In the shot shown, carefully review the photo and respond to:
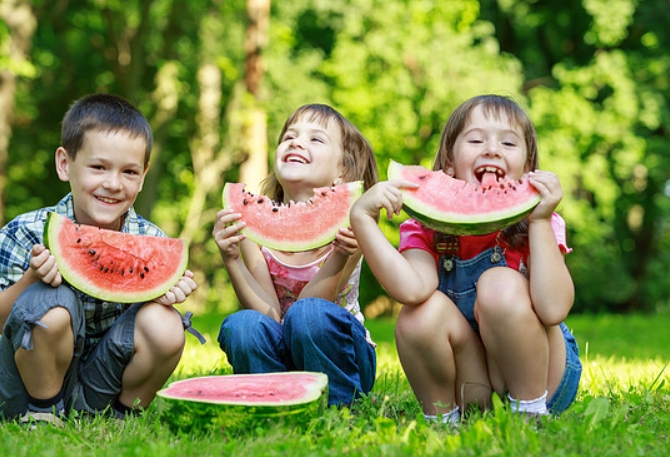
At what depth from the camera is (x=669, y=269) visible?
2083 cm

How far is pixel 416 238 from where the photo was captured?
3260 mm

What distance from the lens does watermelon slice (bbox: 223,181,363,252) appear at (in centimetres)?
353

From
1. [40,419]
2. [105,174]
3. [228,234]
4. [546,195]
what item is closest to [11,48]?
[105,174]

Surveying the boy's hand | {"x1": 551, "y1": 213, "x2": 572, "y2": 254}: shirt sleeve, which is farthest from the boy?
{"x1": 551, "y1": 213, "x2": 572, "y2": 254}: shirt sleeve

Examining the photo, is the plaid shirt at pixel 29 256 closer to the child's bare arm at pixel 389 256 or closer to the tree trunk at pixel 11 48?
the child's bare arm at pixel 389 256

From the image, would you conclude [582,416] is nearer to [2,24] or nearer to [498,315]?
[498,315]

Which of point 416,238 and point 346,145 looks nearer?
point 416,238

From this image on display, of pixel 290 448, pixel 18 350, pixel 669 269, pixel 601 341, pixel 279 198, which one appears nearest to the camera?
pixel 290 448

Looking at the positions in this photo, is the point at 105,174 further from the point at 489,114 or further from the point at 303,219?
the point at 489,114

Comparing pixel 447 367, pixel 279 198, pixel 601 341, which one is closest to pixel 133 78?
pixel 601 341

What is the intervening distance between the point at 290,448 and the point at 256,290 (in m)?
1.15

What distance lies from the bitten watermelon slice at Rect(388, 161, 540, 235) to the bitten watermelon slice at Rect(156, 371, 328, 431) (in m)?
0.78

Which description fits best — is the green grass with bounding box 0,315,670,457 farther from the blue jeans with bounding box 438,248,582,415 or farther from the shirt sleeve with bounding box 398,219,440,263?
the shirt sleeve with bounding box 398,219,440,263

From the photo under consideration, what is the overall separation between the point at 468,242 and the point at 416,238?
24cm
